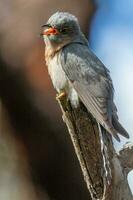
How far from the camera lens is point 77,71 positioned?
6.50 m

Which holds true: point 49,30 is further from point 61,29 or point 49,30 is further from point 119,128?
point 119,128

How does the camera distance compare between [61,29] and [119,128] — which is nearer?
Answer: [119,128]

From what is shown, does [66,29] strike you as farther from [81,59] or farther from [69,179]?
[69,179]

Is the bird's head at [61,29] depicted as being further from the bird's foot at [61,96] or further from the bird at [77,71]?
the bird's foot at [61,96]

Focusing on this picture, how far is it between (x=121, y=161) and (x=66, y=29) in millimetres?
1833

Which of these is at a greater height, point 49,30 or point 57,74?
point 49,30

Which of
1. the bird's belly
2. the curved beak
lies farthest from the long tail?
the curved beak

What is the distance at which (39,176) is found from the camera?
7148mm

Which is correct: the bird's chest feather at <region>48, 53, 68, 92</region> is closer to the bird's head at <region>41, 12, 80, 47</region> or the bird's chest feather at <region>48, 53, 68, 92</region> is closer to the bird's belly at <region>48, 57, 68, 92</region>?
the bird's belly at <region>48, 57, 68, 92</region>

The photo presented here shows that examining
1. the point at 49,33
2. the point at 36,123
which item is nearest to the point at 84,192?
the point at 36,123

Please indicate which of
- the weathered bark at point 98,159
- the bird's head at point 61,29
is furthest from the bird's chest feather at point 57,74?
the weathered bark at point 98,159

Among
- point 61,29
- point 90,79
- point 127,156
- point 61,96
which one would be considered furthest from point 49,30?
point 127,156

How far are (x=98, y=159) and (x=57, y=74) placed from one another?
1.23m

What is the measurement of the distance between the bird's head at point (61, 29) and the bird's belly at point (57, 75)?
0.16m
